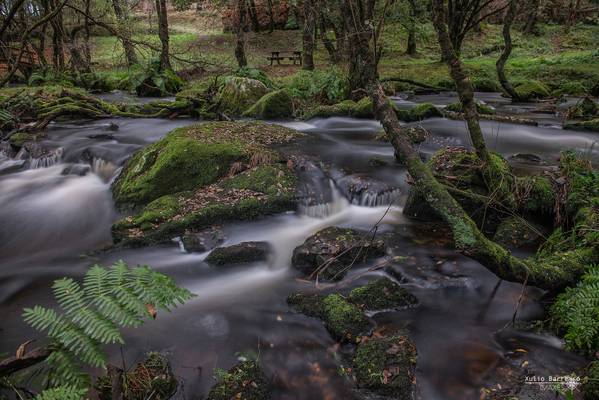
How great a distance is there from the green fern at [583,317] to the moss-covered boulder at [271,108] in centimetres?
901

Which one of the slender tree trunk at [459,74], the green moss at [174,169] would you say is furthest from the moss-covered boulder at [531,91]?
the green moss at [174,169]

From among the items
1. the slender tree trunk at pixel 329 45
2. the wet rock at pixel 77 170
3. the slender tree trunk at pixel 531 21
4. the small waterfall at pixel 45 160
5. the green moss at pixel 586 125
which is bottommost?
the wet rock at pixel 77 170

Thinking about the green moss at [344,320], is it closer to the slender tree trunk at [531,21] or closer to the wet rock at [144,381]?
→ the wet rock at [144,381]

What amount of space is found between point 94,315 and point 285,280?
2744 millimetres

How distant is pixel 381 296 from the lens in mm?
4215

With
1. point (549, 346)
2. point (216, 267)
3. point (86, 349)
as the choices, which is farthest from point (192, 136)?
point (549, 346)

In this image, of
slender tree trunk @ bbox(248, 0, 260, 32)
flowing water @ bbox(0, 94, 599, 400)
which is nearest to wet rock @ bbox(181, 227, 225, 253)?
flowing water @ bbox(0, 94, 599, 400)

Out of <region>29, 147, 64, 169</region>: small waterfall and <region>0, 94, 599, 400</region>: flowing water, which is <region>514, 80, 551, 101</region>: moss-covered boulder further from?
<region>29, 147, 64, 169</region>: small waterfall

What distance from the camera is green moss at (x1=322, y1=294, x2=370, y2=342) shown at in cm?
376

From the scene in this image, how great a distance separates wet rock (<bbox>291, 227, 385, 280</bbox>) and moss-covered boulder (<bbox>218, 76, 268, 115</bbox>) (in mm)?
7782

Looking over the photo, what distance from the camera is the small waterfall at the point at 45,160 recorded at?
8.52m

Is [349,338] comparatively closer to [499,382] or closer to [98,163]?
[499,382]

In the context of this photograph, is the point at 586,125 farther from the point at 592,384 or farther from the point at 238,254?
the point at 238,254

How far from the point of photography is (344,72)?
13133mm
